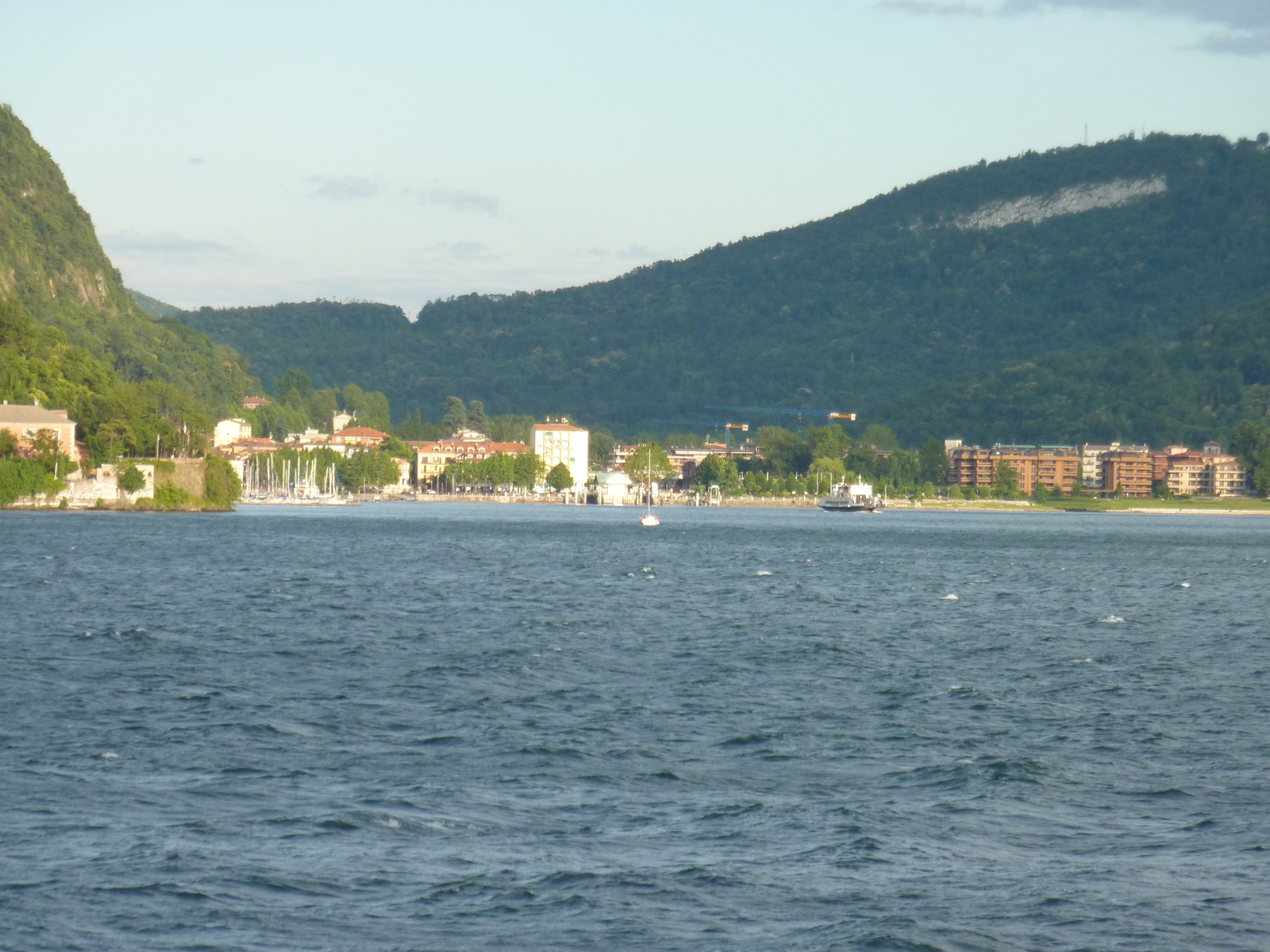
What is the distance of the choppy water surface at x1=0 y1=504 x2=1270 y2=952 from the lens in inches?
516

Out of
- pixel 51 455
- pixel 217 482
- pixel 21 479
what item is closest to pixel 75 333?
pixel 217 482

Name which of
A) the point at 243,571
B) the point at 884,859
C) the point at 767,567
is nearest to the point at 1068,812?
the point at 884,859

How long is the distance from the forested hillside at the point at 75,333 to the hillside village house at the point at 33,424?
408 cm

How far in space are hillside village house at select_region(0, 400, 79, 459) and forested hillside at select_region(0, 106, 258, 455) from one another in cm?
408

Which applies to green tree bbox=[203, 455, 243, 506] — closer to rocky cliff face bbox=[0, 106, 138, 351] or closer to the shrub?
the shrub

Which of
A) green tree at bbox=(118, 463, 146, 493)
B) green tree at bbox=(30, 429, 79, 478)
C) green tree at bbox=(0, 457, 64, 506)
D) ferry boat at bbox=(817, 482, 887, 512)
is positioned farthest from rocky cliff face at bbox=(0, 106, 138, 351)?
ferry boat at bbox=(817, 482, 887, 512)

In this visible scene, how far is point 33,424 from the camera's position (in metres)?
102

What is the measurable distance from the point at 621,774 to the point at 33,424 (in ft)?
302

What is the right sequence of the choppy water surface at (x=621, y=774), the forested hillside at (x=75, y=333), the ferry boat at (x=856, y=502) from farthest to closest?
1. the ferry boat at (x=856, y=502)
2. the forested hillside at (x=75, y=333)
3. the choppy water surface at (x=621, y=774)

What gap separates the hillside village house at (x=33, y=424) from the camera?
10025 centimetres

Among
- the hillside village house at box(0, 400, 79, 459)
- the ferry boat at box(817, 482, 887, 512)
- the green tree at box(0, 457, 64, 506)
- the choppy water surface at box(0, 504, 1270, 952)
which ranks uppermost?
the hillside village house at box(0, 400, 79, 459)

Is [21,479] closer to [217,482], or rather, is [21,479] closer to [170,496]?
[170,496]

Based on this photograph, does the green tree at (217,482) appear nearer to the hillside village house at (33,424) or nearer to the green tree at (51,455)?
the hillside village house at (33,424)

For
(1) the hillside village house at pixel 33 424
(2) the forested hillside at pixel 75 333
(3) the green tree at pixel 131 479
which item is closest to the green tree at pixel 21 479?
(1) the hillside village house at pixel 33 424
